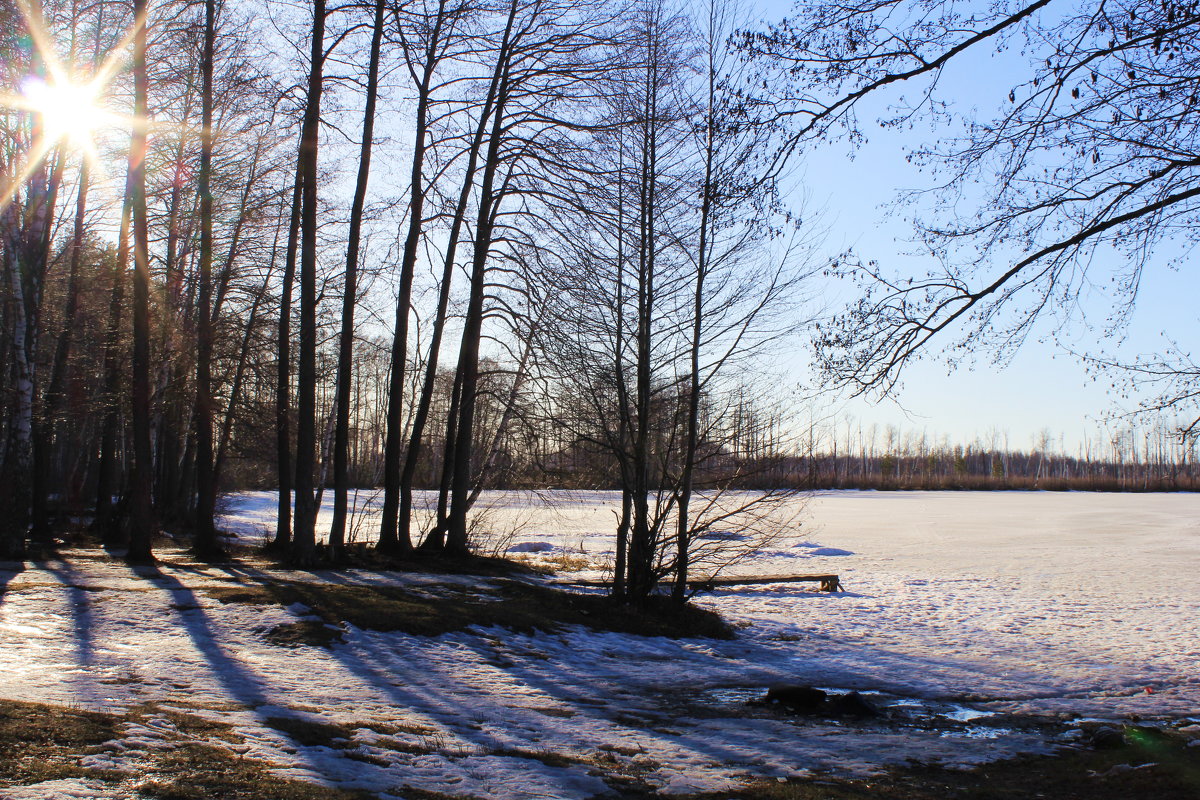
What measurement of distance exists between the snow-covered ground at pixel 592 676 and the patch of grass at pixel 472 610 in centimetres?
33

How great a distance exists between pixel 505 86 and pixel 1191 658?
47.0 ft

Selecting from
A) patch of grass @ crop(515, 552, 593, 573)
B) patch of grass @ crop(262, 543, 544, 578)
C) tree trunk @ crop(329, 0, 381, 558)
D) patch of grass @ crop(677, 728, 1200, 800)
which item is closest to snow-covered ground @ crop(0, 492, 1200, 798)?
patch of grass @ crop(677, 728, 1200, 800)

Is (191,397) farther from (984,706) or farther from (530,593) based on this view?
(984,706)

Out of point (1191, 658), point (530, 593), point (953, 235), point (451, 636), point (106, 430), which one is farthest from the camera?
point (106, 430)

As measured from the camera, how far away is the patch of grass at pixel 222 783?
413 centimetres

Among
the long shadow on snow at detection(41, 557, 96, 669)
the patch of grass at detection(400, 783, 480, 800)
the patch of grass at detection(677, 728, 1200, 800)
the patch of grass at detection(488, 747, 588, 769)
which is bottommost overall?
the patch of grass at detection(677, 728, 1200, 800)

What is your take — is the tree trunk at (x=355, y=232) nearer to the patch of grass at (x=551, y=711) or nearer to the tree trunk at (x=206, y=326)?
the tree trunk at (x=206, y=326)

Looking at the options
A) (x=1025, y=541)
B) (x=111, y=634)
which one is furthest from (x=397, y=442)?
(x=1025, y=541)

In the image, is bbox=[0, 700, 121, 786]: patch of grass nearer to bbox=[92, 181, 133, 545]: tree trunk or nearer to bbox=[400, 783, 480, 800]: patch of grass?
bbox=[400, 783, 480, 800]: patch of grass

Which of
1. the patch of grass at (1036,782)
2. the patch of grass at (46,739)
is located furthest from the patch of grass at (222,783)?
the patch of grass at (1036,782)

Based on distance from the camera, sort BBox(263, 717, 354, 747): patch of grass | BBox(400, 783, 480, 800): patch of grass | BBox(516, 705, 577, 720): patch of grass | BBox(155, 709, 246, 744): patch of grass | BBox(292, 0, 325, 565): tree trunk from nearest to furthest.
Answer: BBox(400, 783, 480, 800): patch of grass < BBox(155, 709, 246, 744): patch of grass < BBox(263, 717, 354, 747): patch of grass < BBox(516, 705, 577, 720): patch of grass < BBox(292, 0, 325, 565): tree trunk

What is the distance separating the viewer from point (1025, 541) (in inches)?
1148

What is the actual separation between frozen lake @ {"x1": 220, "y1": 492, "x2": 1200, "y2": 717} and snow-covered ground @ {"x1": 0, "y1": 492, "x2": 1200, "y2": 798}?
0.23 feet

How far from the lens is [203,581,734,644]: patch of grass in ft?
32.2
